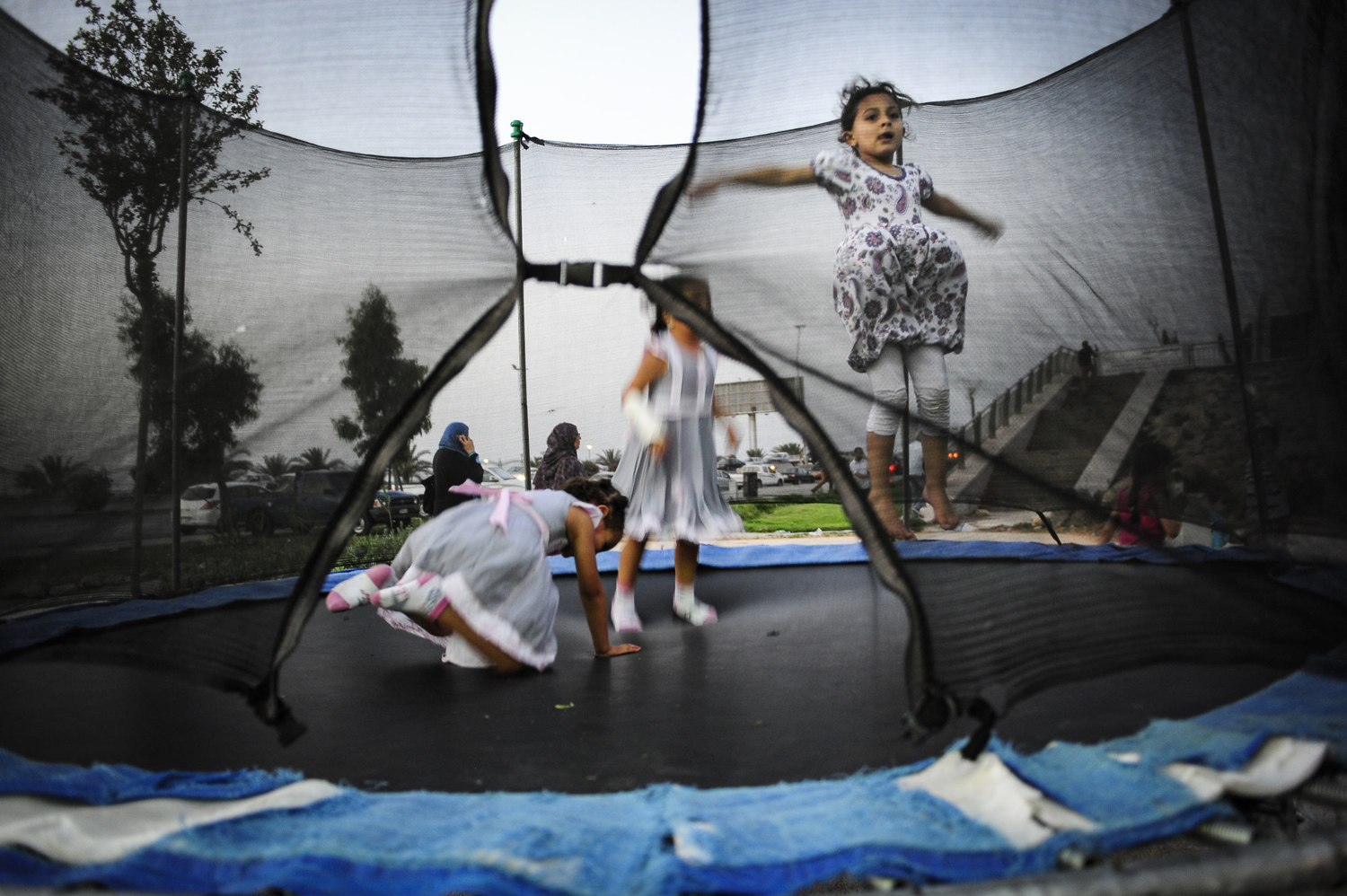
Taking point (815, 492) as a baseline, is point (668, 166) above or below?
above

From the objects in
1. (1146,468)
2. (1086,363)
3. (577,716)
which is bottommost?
(577,716)

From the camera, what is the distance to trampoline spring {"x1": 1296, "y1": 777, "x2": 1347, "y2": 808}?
0.87m

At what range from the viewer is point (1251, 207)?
126 cm

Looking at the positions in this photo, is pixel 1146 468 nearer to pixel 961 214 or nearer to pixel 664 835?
pixel 961 214

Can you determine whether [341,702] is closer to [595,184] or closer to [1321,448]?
[595,184]

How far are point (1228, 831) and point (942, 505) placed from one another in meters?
0.50

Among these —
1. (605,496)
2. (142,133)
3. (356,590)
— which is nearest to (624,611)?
(605,496)

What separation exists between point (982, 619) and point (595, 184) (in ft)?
5.33

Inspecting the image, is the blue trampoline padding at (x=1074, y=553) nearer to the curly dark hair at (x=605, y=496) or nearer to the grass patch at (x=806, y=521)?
the curly dark hair at (x=605, y=496)

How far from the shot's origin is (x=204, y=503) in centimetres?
125

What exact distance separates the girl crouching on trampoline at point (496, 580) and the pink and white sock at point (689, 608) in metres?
0.34

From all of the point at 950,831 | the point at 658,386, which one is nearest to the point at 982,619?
the point at 950,831

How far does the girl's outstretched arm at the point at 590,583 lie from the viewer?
1743 millimetres

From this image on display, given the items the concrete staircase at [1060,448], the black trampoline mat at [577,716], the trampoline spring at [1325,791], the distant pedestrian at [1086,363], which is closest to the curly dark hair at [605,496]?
the black trampoline mat at [577,716]
